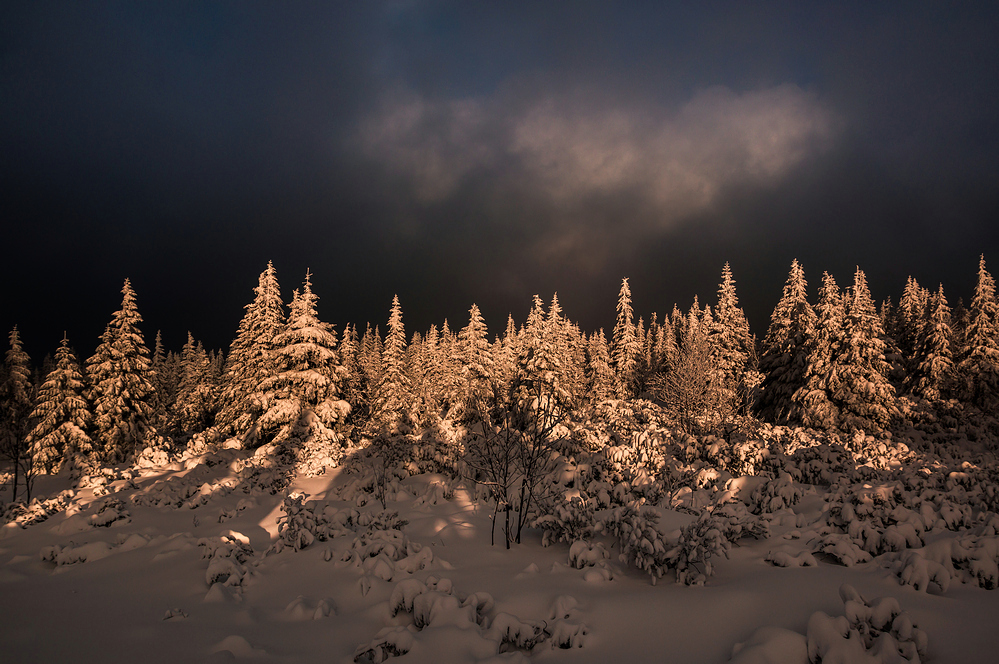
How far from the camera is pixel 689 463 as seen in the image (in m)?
14.1

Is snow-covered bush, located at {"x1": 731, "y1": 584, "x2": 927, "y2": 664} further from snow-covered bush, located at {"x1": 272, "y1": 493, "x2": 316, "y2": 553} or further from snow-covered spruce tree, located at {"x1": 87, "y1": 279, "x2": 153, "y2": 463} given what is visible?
snow-covered spruce tree, located at {"x1": 87, "y1": 279, "x2": 153, "y2": 463}

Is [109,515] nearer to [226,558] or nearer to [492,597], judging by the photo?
[226,558]

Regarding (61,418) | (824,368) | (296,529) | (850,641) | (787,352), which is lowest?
(296,529)

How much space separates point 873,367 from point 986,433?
7.34 metres

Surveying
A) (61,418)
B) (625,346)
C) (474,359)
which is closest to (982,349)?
(625,346)

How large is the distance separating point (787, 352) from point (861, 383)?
221 inches

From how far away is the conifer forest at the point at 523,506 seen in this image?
4.43 metres

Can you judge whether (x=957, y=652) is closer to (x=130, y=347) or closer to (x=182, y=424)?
(x=130, y=347)

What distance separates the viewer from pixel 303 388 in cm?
2236

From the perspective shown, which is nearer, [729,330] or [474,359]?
[474,359]

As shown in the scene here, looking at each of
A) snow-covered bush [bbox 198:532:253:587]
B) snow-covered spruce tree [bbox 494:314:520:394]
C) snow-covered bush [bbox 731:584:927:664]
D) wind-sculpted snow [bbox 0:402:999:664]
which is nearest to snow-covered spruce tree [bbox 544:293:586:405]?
snow-covered spruce tree [bbox 494:314:520:394]

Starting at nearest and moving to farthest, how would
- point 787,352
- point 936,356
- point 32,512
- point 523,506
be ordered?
point 523,506
point 32,512
point 787,352
point 936,356

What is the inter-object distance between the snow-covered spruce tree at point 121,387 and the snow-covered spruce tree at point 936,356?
4700 cm

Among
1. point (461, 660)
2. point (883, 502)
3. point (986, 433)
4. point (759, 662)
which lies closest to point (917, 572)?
point (759, 662)
